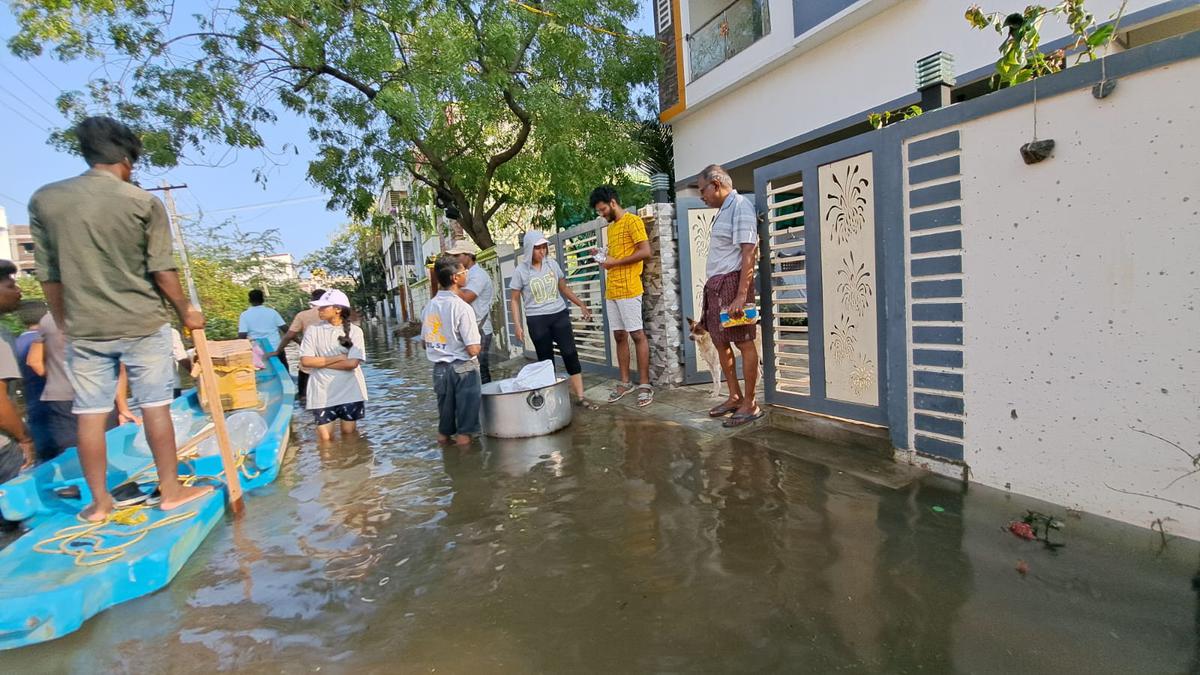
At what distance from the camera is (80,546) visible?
8.90 feet

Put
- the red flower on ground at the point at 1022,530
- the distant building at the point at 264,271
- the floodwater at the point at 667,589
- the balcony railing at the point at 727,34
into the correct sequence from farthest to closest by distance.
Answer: the distant building at the point at 264,271 → the balcony railing at the point at 727,34 → the red flower on ground at the point at 1022,530 → the floodwater at the point at 667,589

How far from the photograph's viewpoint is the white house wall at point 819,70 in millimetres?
7168

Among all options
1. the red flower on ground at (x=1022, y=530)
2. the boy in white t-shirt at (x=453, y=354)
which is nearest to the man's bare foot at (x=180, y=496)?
the boy in white t-shirt at (x=453, y=354)

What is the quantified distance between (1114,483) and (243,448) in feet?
17.6

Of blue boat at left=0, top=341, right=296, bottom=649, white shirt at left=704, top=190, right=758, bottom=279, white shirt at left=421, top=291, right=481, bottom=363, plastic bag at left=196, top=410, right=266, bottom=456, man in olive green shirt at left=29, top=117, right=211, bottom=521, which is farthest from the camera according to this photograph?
white shirt at left=421, top=291, right=481, bottom=363

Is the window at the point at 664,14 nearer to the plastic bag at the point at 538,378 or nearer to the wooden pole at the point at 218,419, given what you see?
the plastic bag at the point at 538,378

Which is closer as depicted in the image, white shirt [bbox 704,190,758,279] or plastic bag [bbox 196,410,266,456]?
white shirt [bbox 704,190,758,279]

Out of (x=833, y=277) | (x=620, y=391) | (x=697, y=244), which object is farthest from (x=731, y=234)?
(x=620, y=391)

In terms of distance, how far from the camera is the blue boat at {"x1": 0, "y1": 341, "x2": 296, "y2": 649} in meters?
2.22

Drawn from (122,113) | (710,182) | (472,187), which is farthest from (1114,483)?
(122,113)

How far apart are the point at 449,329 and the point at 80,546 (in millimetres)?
2609

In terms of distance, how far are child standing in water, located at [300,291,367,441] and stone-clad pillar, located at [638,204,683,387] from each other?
2854 millimetres

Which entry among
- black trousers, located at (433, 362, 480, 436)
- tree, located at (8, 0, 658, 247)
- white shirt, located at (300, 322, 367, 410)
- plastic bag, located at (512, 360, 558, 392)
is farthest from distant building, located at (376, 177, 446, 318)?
plastic bag, located at (512, 360, 558, 392)

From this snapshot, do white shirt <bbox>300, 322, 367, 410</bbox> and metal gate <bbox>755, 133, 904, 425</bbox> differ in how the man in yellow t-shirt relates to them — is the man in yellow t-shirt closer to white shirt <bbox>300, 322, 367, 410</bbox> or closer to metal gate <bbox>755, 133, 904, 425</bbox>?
metal gate <bbox>755, 133, 904, 425</bbox>
